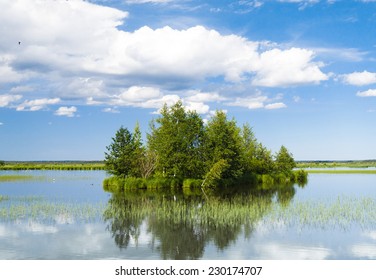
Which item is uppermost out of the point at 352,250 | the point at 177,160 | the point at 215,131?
the point at 215,131

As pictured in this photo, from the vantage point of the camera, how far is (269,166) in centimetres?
8375

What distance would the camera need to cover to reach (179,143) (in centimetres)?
6462

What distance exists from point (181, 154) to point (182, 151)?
1683 mm

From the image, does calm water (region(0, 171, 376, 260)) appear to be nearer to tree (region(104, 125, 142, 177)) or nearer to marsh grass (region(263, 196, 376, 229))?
marsh grass (region(263, 196, 376, 229))

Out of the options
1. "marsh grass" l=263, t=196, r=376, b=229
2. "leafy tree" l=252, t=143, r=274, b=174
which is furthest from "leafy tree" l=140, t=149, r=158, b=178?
"marsh grass" l=263, t=196, r=376, b=229

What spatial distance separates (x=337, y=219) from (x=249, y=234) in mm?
8461

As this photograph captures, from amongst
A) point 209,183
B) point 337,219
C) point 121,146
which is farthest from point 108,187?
point 337,219

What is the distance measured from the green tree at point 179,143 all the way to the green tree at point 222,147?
1.51 m

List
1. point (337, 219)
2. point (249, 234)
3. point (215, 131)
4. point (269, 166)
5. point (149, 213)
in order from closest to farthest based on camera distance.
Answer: point (249, 234) < point (337, 219) < point (149, 213) < point (215, 131) < point (269, 166)

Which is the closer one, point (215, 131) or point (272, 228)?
point (272, 228)

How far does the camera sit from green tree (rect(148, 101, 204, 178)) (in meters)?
63.4

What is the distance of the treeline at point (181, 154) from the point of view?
6341 centimetres

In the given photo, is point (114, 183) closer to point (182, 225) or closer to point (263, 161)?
point (263, 161)

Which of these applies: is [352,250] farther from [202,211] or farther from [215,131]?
[215,131]
